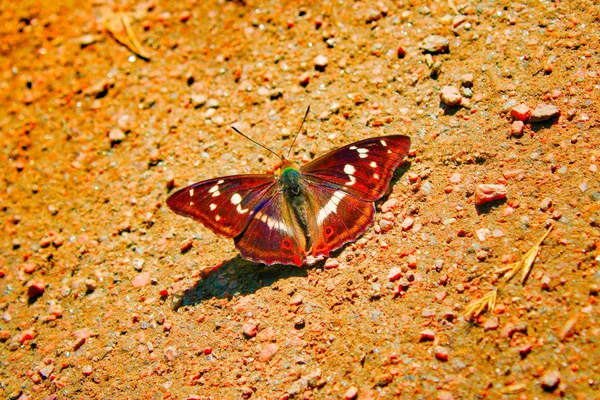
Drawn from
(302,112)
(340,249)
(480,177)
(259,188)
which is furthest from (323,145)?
(480,177)

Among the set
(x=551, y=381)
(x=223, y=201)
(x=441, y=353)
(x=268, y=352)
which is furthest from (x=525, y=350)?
(x=223, y=201)

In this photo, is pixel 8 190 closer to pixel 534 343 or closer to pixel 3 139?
pixel 3 139

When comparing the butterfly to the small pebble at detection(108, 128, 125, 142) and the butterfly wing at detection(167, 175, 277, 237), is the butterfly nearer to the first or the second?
the butterfly wing at detection(167, 175, 277, 237)

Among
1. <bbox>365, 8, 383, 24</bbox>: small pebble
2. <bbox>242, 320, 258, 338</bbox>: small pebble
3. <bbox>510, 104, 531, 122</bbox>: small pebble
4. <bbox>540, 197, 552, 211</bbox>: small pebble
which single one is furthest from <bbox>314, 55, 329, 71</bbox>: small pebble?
<bbox>242, 320, 258, 338</bbox>: small pebble

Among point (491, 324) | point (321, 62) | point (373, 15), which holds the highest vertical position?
point (373, 15)

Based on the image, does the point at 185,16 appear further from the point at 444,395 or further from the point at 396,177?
the point at 444,395

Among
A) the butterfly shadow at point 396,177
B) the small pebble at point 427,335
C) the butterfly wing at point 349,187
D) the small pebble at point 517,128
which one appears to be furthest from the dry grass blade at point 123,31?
the small pebble at point 427,335

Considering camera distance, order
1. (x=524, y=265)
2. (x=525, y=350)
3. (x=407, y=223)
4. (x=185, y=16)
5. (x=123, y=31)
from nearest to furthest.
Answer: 1. (x=525, y=350)
2. (x=524, y=265)
3. (x=407, y=223)
4. (x=185, y=16)
5. (x=123, y=31)

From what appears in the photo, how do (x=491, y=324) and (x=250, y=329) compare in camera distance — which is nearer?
(x=491, y=324)
